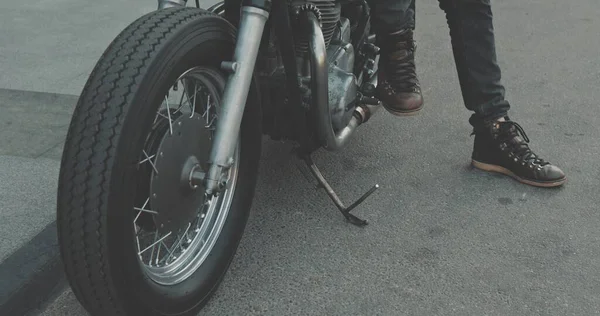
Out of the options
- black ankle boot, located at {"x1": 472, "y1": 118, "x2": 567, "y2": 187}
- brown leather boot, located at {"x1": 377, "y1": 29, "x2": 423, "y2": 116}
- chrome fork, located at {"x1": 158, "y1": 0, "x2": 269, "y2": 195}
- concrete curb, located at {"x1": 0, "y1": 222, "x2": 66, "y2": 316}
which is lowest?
concrete curb, located at {"x1": 0, "y1": 222, "x2": 66, "y2": 316}

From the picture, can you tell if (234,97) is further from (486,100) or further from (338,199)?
(486,100)

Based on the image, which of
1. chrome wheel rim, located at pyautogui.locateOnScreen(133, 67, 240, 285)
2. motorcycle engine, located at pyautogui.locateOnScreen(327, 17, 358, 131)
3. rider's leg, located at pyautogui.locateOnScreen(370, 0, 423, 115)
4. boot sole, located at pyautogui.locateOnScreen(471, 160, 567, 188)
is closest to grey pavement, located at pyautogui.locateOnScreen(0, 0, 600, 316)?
boot sole, located at pyautogui.locateOnScreen(471, 160, 567, 188)

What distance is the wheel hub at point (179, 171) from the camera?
1914mm

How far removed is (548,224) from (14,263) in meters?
1.87

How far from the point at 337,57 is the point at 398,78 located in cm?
58

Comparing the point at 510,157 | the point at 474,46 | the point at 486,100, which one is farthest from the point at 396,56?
the point at 510,157

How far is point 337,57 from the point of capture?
255 centimetres

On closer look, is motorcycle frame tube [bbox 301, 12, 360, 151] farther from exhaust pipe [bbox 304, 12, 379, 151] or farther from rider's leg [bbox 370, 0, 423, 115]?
rider's leg [bbox 370, 0, 423, 115]

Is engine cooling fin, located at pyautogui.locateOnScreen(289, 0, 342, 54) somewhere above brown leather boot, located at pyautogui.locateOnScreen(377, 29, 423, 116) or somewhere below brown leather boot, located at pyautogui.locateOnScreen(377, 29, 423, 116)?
above

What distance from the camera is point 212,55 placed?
195cm

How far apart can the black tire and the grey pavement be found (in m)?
0.48

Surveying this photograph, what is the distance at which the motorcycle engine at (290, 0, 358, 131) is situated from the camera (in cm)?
236

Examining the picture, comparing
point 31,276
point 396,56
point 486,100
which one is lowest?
point 31,276

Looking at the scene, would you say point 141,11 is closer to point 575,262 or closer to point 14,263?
point 14,263
